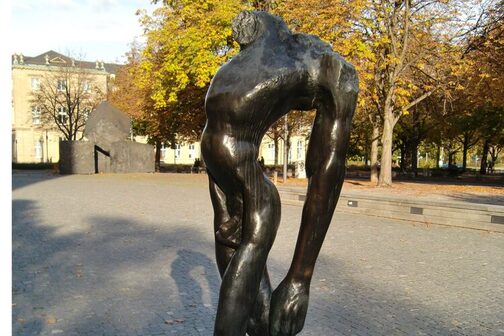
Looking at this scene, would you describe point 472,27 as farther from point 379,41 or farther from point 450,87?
point 379,41

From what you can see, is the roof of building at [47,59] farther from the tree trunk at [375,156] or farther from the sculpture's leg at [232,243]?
the sculpture's leg at [232,243]

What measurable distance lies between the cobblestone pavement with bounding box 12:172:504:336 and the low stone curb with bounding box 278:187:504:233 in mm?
393

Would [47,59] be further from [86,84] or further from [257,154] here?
[257,154]

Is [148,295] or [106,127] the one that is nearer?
[148,295]

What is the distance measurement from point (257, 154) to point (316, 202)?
46cm

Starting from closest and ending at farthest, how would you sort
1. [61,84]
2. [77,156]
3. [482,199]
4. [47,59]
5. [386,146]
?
[482,199] → [386,146] → [77,156] → [61,84] → [47,59]

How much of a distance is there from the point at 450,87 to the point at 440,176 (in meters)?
16.0

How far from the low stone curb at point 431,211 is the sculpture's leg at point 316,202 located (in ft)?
28.9

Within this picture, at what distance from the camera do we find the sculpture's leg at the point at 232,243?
104 inches

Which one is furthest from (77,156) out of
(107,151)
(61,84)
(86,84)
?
(86,84)

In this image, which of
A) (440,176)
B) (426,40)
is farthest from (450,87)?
(440,176)

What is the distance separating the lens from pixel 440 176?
117ft

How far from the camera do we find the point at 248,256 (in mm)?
2539

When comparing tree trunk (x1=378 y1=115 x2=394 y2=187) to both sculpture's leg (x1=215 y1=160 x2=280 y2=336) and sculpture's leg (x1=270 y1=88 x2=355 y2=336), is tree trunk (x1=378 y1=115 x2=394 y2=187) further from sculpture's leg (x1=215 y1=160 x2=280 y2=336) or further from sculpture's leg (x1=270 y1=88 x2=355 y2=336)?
sculpture's leg (x1=215 y1=160 x2=280 y2=336)
